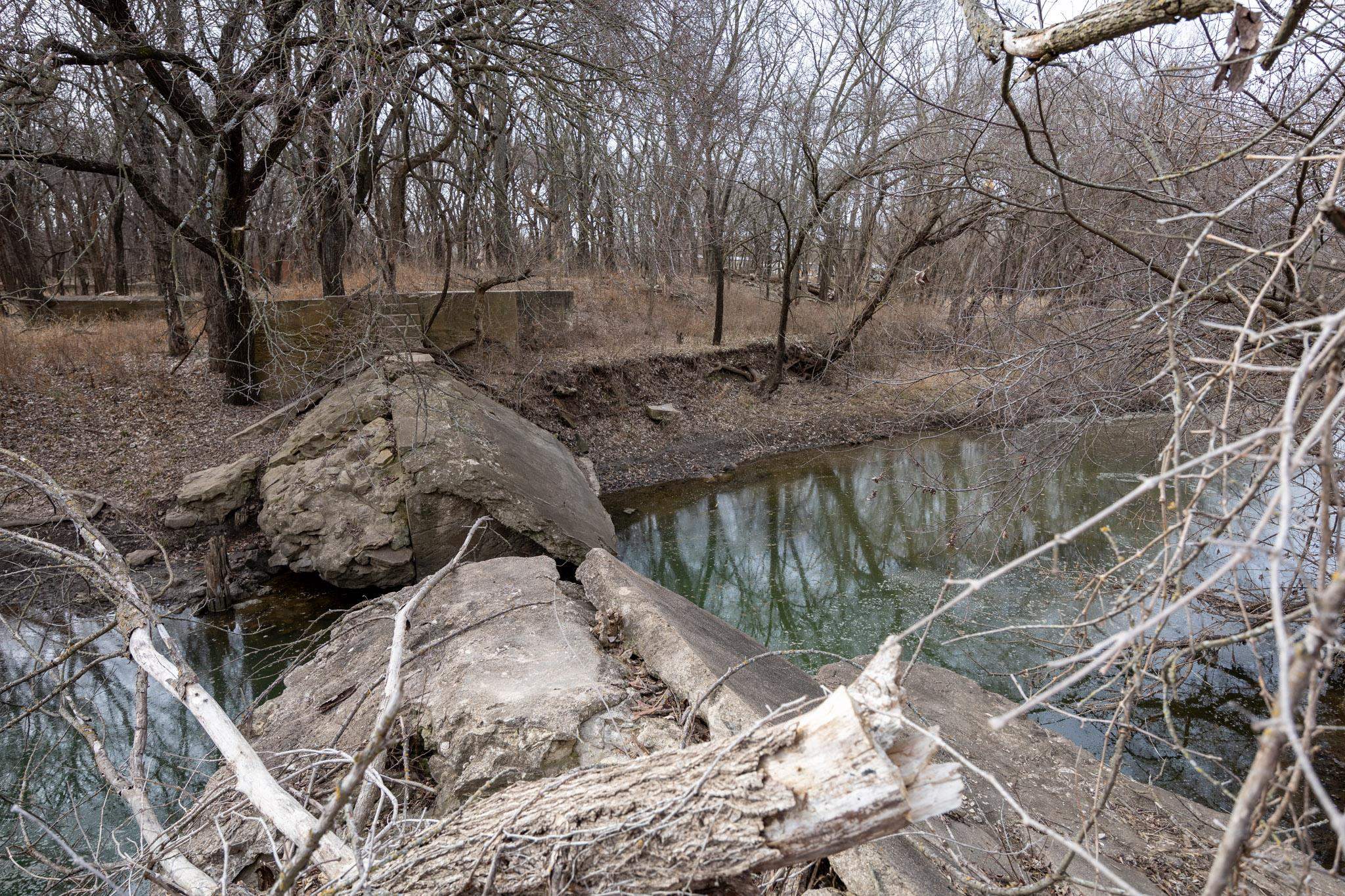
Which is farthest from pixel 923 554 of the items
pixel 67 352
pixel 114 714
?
pixel 67 352

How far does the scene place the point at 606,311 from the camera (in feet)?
48.7

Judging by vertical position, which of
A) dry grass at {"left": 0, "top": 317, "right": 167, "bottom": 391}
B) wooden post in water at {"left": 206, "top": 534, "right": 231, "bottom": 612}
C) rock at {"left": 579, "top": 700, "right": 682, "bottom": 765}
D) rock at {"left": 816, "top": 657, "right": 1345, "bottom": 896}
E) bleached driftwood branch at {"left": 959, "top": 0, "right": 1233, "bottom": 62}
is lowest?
wooden post in water at {"left": 206, "top": 534, "right": 231, "bottom": 612}

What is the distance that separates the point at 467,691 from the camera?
9.73 feet

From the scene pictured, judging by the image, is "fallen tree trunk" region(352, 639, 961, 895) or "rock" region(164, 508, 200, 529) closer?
"fallen tree trunk" region(352, 639, 961, 895)

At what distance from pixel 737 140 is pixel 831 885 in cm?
1238

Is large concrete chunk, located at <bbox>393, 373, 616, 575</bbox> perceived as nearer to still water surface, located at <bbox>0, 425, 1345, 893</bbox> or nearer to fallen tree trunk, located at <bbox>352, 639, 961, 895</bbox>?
still water surface, located at <bbox>0, 425, 1345, 893</bbox>

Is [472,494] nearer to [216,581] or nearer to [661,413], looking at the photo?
[216,581]

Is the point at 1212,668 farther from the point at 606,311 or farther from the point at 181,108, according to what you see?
the point at 606,311

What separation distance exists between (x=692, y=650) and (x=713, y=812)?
1.58 meters

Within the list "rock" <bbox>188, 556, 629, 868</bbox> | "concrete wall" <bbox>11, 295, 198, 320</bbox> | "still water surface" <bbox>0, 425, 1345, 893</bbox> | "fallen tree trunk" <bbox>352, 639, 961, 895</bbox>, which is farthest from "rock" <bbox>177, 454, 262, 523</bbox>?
"fallen tree trunk" <bbox>352, 639, 961, 895</bbox>

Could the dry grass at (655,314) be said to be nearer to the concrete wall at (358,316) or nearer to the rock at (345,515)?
the concrete wall at (358,316)

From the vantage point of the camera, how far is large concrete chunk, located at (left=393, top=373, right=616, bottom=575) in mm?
6254

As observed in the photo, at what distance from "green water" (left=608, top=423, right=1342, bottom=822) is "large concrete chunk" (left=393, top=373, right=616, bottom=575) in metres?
1.50

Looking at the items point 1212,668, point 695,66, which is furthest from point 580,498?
point 1212,668
